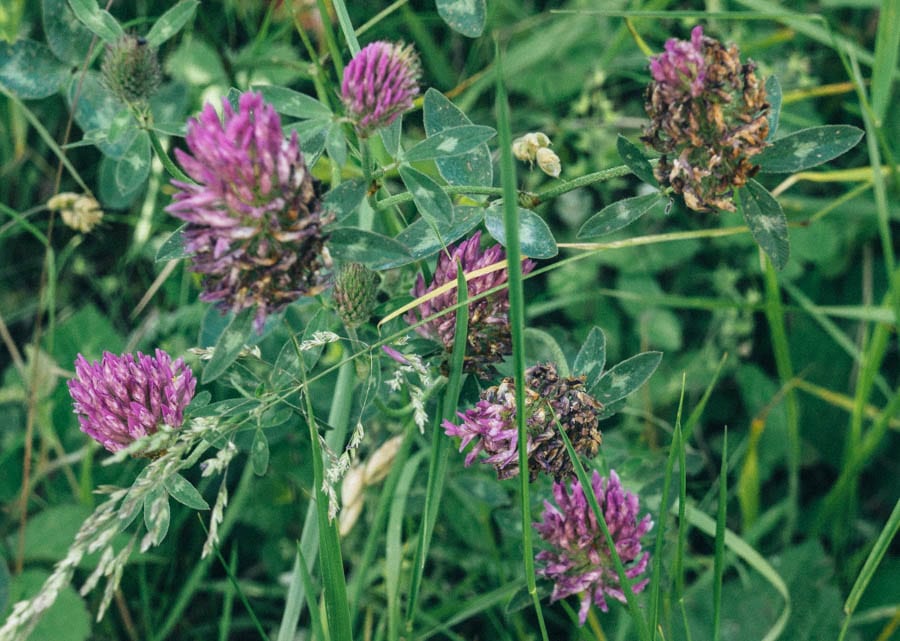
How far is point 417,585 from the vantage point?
1.45 metres

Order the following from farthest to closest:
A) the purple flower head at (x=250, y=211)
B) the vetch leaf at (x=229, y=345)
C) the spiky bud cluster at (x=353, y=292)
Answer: the spiky bud cluster at (x=353, y=292) < the vetch leaf at (x=229, y=345) < the purple flower head at (x=250, y=211)

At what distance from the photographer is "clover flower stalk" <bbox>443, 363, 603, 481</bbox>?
1337mm

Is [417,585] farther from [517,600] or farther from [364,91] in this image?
[364,91]

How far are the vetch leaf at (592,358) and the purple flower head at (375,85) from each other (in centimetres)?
50

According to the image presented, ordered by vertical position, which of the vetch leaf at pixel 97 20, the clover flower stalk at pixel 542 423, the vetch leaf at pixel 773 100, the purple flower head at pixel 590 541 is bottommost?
the purple flower head at pixel 590 541

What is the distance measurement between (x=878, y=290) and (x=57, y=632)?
2208 millimetres

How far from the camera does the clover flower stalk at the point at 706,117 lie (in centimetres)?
127

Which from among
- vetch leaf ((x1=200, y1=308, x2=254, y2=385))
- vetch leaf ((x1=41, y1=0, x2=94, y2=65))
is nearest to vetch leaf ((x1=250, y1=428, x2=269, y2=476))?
vetch leaf ((x1=200, y1=308, x2=254, y2=385))

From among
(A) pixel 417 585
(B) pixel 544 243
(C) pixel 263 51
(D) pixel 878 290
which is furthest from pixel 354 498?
(D) pixel 878 290

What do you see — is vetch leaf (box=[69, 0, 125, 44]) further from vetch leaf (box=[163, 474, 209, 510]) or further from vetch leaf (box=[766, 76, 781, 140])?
vetch leaf (box=[766, 76, 781, 140])

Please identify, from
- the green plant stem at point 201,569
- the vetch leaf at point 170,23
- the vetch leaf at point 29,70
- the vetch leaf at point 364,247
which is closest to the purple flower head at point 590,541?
the vetch leaf at point 364,247

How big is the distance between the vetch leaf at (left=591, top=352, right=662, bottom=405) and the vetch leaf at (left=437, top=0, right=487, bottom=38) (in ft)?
2.01

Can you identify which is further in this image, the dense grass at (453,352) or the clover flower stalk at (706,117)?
the dense grass at (453,352)

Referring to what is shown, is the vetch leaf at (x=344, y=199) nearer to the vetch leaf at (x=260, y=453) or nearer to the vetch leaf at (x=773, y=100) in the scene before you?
the vetch leaf at (x=260, y=453)
